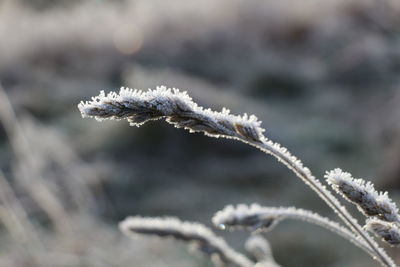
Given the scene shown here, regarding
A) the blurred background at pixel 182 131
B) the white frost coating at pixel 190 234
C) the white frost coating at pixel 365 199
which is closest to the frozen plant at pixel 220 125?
the white frost coating at pixel 365 199

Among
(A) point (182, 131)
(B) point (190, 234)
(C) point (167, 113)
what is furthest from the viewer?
(A) point (182, 131)

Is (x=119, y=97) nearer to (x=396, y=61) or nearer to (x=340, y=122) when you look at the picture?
(x=340, y=122)

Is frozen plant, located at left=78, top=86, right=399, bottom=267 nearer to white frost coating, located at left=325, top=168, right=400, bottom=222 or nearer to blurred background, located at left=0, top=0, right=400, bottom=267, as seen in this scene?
white frost coating, located at left=325, top=168, right=400, bottom=222

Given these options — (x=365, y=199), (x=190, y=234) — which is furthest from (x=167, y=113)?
(x=190, y=234)

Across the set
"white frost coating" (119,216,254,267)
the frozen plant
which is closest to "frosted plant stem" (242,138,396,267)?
the frozen plant

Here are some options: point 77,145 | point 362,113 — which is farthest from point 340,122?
point 77,145

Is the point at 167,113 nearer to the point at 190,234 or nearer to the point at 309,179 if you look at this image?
the point at 309,179
